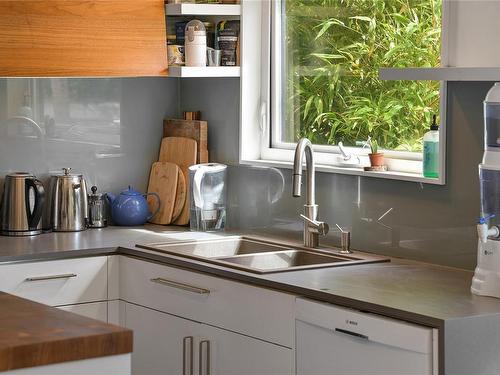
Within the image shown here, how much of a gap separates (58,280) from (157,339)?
1.37ft

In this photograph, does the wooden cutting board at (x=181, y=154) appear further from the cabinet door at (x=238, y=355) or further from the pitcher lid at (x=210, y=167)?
the cabinet door at (x=238, y=355)

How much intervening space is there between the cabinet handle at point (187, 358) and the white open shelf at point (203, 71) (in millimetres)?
1167

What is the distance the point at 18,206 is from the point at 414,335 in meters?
1.98

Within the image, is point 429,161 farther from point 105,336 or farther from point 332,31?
point 105,336

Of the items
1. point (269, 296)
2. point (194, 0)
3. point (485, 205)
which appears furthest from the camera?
point (194, 0)

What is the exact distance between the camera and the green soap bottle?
3.40m

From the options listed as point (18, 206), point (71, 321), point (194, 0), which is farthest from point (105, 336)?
point (194, 0)

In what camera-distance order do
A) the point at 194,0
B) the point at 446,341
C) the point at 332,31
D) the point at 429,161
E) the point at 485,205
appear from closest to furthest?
the point at 446,341 < the point at 485,205 < the point at 429,161 < the point at 332,31 < the point at 194,0

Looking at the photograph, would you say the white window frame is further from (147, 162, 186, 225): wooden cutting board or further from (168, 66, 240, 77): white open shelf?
(147, 162, 186, 225): wooden cutting board

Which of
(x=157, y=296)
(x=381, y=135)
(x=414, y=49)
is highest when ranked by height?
(x=414, y=49)

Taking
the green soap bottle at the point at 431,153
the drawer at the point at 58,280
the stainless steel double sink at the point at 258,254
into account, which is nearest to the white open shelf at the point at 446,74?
the green soap bottle at the point at 431,153

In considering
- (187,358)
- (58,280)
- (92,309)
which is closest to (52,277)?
(58,280)

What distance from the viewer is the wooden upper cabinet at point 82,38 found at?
3.93m

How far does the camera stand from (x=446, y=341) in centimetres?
263
